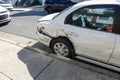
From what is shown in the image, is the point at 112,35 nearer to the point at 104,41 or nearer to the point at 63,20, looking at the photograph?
the point at 104,41

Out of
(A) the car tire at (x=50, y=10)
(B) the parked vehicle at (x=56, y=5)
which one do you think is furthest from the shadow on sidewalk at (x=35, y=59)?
(A) the car tire at (x=50, y=10)

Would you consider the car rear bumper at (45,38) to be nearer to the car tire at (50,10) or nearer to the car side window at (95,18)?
the car side window at (95,18)

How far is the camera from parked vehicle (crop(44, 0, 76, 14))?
1122cm

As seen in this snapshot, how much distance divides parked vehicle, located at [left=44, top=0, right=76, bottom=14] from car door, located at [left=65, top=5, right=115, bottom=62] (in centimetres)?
771

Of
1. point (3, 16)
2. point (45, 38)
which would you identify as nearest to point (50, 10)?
point (3, 16)

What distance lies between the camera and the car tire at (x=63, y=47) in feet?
12.9

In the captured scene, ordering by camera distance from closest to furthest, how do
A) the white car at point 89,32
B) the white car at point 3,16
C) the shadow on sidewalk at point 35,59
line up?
the white car at point 89,32
the shadow on sidewalk at point 35,59
the white car at point 3,16

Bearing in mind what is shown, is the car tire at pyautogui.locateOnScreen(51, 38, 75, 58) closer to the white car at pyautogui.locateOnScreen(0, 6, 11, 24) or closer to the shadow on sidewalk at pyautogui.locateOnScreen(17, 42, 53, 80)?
the shadow on sidewalk at pyautogui.locateOnScreen(17, 42, 53, 80)

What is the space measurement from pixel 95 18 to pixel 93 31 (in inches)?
12.0

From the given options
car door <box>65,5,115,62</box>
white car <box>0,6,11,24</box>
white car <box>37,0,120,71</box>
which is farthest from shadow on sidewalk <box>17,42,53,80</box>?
white car <box>0,6,11,24</box>

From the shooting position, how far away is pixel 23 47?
4.86 meters

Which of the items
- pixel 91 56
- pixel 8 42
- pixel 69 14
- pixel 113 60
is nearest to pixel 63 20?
pixel 69 14

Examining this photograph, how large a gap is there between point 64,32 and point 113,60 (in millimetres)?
1324

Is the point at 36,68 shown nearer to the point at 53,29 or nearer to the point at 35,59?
the point at 35,59
